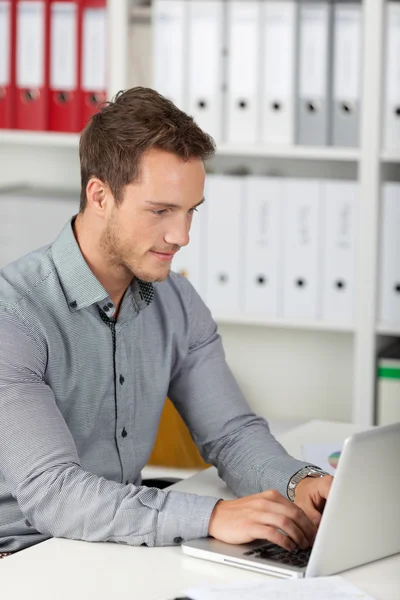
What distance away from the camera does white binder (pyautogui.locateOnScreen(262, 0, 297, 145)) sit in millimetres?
2760

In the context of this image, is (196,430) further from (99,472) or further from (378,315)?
(378,315)

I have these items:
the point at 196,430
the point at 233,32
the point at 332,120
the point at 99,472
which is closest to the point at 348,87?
the point at 332,120

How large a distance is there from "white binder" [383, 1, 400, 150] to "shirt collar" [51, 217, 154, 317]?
1286mm

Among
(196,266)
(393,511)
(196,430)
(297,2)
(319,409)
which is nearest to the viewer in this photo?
(393,511)

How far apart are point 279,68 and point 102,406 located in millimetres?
1364

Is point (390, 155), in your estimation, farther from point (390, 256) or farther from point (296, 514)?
point (296, 514)

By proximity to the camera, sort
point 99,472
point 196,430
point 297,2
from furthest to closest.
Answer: point 297,2 → point 196,430 → point 99,472

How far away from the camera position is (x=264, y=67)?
2.80 meters

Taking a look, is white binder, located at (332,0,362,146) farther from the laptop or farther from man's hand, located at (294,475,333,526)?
the laptop

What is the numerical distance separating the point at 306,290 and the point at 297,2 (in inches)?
29.4

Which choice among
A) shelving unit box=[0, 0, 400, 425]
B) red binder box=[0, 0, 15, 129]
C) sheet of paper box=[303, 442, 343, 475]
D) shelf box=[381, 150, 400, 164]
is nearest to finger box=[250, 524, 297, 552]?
sheet of paper box=[303, 442, 343, 475]

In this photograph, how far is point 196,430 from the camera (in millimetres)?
1838

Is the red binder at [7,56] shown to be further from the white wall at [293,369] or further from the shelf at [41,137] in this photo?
the white wall at [293,369]

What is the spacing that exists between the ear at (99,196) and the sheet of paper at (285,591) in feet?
2.09
